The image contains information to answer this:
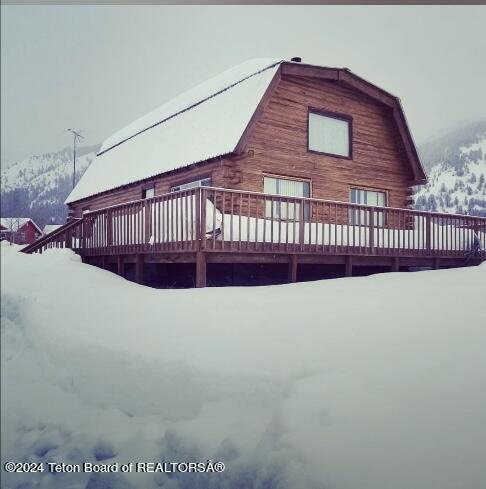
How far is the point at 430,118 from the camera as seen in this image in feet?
16.3

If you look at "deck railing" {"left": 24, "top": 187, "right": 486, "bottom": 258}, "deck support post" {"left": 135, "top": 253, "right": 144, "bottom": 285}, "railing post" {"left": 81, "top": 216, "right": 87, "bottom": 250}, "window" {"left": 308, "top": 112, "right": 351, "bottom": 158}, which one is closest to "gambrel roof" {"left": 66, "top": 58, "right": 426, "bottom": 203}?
"railing post" {"left": 81, "top": 216, "right": 87, "bottom": 250}

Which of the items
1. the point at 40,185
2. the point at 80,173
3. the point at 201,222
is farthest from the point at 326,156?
the point at 40,185

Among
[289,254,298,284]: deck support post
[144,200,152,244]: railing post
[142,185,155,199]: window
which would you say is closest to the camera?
[144,200,152,244]: railing post

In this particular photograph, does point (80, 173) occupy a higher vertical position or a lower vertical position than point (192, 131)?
lower

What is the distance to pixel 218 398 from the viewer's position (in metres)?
3.14

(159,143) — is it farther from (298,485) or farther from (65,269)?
(298,485)

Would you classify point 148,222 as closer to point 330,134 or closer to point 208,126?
point 208,126

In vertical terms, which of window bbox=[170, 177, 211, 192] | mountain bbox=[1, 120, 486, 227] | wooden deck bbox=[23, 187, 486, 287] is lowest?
wooden deck bbox=[23, 187, 486, 287]

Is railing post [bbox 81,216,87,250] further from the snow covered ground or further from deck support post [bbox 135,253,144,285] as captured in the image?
the snow covered ground

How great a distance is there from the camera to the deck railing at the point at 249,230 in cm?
606

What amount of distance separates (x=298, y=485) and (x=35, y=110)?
3.35 metres

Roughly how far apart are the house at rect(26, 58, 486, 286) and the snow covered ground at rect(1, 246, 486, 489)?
2.51 m

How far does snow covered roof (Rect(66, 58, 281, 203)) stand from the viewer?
8398mm

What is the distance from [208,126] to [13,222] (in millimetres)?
6211
